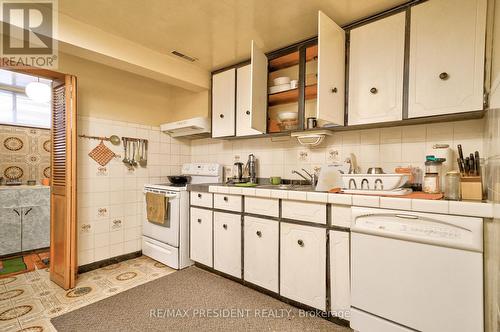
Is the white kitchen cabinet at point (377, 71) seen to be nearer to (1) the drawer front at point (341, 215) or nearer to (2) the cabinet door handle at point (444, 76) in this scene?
(2) the cabinet door handle at point (444, 76)

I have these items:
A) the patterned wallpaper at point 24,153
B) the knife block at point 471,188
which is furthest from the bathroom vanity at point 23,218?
the knife block at point 471,188

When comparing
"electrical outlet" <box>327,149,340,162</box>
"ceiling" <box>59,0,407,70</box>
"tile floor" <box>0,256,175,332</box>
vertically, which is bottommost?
"tile floor" <box>0,256,175,332</box>

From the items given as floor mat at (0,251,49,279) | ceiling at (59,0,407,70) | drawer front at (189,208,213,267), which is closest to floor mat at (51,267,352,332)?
drawer front at (189,208,213,267)

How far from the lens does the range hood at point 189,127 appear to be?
2.81 m

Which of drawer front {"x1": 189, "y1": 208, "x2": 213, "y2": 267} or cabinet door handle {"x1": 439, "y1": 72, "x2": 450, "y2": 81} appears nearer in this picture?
cabinet door handle {"x1": 439, "y1": 72, "x2": 450, "y2": 81}

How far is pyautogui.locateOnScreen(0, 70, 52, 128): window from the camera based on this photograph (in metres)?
3.45

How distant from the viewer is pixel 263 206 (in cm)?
198

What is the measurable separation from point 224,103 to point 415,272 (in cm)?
232

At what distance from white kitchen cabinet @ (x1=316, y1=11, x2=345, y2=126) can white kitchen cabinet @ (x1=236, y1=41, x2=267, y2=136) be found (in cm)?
63

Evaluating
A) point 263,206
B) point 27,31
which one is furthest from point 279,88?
point 27,31

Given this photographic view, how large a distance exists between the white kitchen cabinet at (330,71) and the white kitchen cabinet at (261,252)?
959 mm

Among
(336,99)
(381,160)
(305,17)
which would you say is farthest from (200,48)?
(381,160)

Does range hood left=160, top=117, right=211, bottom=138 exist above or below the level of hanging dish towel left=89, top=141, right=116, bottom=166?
above

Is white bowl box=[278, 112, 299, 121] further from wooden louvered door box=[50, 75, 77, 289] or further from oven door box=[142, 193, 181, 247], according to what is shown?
wooden louvered door box=[50, 75, 77, 289]
